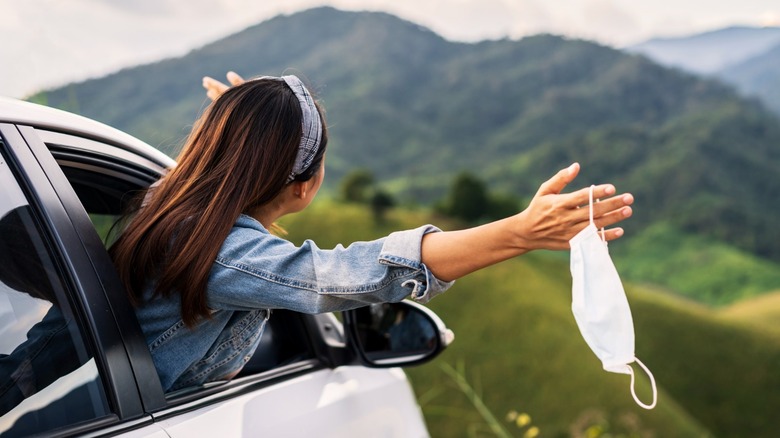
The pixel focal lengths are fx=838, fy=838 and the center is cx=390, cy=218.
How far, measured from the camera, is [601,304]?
1.38m

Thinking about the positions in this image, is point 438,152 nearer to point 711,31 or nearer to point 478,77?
point 478,77

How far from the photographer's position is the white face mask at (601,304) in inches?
53.5

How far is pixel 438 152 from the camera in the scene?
527 inches

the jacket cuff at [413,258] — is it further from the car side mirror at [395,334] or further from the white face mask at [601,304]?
the car side mirror at [395,334]

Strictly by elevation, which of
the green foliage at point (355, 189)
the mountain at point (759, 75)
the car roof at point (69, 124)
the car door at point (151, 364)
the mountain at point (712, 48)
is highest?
the car roof at point (69, 124)

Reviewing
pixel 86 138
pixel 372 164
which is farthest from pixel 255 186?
pixel 372 164

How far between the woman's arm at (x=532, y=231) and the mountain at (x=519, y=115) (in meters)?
8.62

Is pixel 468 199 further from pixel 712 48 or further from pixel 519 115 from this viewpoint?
pixel 712 48

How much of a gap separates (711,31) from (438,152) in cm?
524

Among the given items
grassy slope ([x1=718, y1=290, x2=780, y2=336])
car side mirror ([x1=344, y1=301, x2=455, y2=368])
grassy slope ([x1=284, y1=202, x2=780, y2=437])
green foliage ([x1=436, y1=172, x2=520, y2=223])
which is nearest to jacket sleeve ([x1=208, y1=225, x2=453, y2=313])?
car side mirror ([x1=344, y1=301, x2=455, y2=368])

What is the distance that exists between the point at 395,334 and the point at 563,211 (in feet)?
3.02

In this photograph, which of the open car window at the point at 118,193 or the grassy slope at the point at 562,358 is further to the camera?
the grassy slope at the point at 562,358

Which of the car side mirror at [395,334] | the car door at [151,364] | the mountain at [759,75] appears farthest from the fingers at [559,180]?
the mountain at [759,75]

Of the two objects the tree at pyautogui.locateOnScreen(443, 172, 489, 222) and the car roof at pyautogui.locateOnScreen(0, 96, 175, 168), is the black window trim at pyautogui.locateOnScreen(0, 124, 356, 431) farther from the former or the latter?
the tree at pyautogui.locateOnScreen(443, 172, 489, 222)
